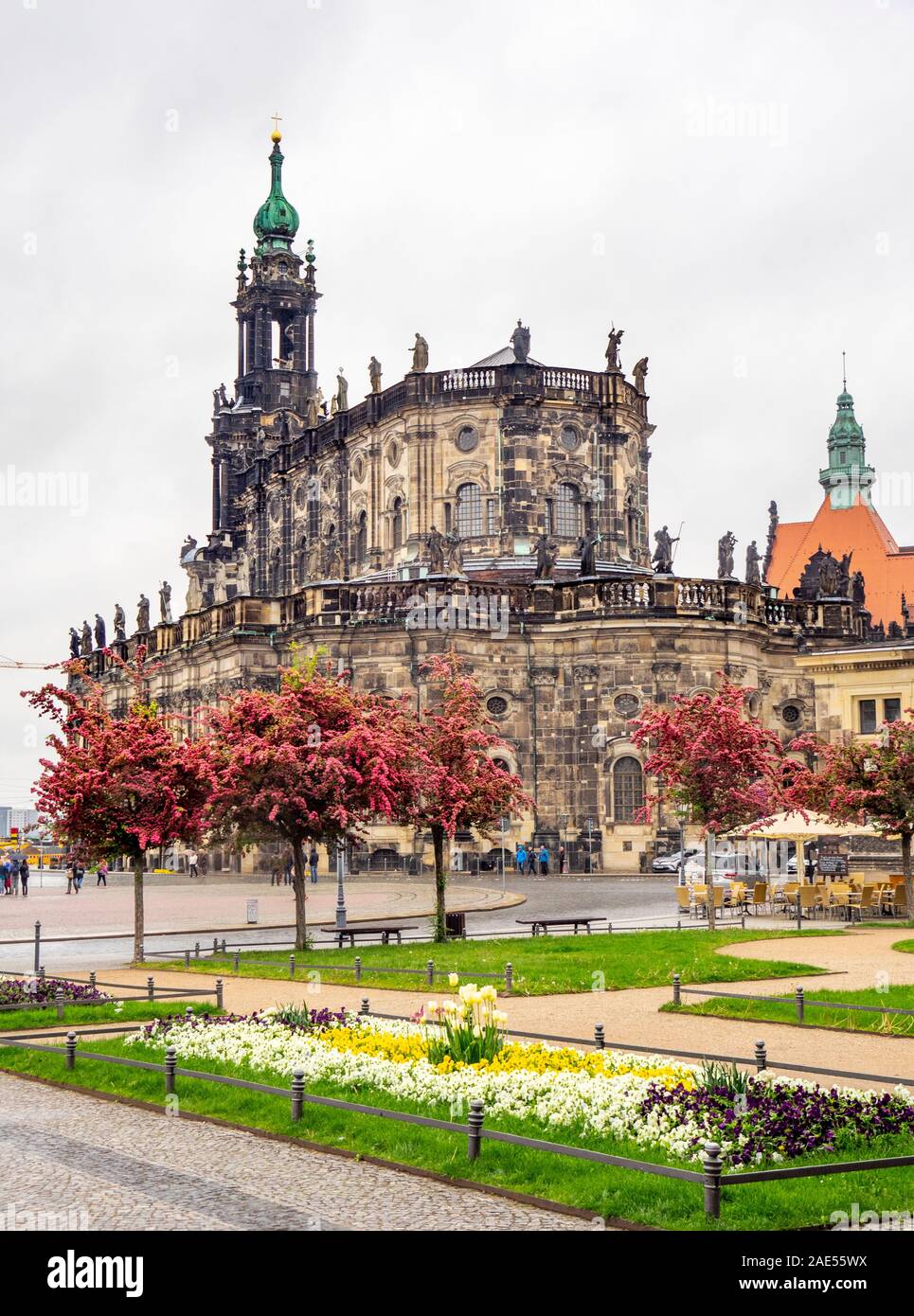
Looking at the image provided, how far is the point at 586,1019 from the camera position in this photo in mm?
18062

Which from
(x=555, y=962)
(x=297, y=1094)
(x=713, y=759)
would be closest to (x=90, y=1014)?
(x=297, y=1094)

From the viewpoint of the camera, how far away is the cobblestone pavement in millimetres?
9672

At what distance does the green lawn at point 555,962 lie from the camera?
21938 mm

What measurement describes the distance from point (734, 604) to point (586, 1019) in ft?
124

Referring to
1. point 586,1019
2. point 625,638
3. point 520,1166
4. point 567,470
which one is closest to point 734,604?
point 625,638

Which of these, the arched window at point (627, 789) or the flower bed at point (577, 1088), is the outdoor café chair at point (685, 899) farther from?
the flower bed at point (577, 1088)

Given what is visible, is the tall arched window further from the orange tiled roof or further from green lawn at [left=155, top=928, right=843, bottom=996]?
green lawn at [left=155, top=928, right=843, bottom=996]

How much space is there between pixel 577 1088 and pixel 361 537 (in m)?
56.4

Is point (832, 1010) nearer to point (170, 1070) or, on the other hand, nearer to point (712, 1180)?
point (170, 1070)

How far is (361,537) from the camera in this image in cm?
6788

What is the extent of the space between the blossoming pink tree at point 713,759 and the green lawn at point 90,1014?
14.8 metres

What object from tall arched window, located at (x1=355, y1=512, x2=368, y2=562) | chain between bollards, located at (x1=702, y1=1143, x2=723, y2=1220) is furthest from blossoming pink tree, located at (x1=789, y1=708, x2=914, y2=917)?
tall arched window, located at (x1=355, y1=512, x2=368, y2=562)

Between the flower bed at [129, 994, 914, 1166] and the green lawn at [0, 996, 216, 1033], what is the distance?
261 centimetres

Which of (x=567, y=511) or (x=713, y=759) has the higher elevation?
(x=567, y=511)
